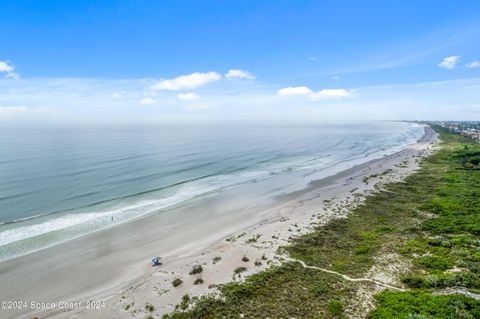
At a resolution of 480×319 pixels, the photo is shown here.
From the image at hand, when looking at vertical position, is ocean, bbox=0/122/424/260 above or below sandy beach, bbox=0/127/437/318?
above

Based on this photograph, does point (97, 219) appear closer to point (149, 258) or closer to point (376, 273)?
point (149, 258)

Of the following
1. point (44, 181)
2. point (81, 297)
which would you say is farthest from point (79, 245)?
point (44, 181)

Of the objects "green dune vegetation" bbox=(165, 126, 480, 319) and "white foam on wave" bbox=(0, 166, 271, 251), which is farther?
"white foam on wave" bbox=(0, 166, 271, 251)

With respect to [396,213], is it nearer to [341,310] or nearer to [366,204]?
[366,204]

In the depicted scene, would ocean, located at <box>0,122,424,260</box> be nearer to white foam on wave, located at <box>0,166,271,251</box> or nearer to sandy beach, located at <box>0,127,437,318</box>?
white foam on wave, located at <box>0,166,271,251</box>

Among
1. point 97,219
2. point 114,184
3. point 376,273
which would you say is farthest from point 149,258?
point 114,184

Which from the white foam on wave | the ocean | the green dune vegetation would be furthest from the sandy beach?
the ocean
